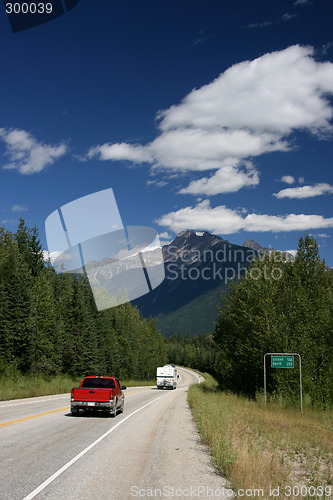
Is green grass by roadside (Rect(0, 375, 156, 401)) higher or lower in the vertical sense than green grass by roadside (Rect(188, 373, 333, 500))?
lower

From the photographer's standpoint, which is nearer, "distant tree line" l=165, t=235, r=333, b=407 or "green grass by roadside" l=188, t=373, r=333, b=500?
"green grass by roadside" l=188, t=373, r=333, b=500

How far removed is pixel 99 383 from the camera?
1934 centimetres

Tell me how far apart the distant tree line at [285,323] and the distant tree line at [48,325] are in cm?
1951

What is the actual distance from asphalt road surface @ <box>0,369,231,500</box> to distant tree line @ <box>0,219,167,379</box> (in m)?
25.7

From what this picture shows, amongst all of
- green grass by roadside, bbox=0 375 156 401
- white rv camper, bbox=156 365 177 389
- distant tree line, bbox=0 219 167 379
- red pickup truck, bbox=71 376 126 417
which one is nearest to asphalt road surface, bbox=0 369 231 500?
red pickup truck, bbox=71 376 126 417

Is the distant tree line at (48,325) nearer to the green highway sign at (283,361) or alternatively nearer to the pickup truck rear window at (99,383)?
the pickup truck rear window at (99,383)

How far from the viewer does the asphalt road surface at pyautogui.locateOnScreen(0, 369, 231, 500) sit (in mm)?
6559

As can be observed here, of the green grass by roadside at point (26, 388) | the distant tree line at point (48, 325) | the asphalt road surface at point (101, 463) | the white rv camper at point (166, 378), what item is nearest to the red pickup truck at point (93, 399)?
the asphalt road surface at point (101, 463)

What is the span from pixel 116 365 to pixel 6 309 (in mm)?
31432

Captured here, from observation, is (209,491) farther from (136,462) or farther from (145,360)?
(145,360)

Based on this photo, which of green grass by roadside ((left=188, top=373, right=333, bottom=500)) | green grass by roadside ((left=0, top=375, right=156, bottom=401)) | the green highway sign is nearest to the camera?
green grass by roadside ((left=188, top=373, right=333, bottom=500))

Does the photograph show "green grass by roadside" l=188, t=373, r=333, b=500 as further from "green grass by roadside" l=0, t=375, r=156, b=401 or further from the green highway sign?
"green grass by roadside" l=0, t=375, r=156, b=401

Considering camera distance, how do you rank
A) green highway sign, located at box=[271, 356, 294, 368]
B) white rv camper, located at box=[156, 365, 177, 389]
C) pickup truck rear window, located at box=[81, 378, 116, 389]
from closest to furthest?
pickup truck rear window, located at box=[81, 378, 116, 389] < green highway sign, located at box=[271, 356, 294, 368] < white rv camper, located at box=[156, 365, 177, 389]

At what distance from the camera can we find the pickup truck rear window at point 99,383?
19.1 meters
